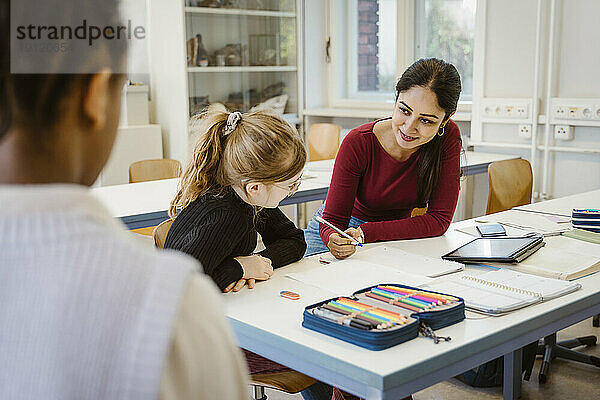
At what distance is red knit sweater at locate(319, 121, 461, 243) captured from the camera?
224 centimetres

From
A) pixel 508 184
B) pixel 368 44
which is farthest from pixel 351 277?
pixel 368 44

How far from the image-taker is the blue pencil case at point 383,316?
1215 mm

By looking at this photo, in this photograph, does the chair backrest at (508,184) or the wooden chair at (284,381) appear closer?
the wooden chair at (284,381)

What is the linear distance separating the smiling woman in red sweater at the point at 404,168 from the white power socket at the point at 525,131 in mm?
1948

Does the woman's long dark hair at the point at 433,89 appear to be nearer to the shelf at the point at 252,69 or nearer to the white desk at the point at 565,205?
the white desk at the point at 565,205

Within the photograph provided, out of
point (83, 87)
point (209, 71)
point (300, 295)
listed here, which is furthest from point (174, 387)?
point (209, 71)

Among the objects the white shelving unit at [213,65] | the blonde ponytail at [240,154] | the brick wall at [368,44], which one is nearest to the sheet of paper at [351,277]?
the blonde ponytail at [240,154]

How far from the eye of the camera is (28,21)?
421 mm

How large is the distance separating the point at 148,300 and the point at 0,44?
180mm

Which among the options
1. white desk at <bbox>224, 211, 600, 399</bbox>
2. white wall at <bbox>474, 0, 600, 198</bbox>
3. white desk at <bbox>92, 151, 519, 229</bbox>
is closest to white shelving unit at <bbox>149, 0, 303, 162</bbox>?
white desk at <bbox>92, 151, 519, 229</bbox>

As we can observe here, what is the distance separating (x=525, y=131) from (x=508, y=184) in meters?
1.12

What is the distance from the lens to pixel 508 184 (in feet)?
10.4

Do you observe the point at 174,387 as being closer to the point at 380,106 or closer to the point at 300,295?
Answer: the point at 300,295

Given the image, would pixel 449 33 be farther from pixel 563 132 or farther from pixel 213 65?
pixel 213 65
